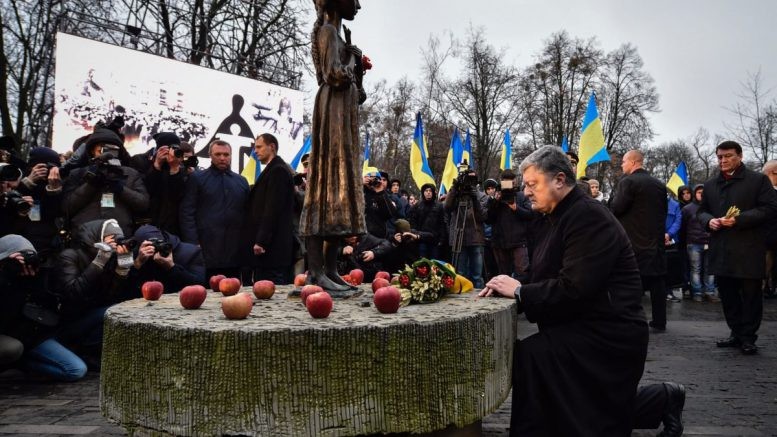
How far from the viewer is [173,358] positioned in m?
2.39

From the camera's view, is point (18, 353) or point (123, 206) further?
point (123, 206)

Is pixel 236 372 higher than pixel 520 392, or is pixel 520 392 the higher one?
pixel 236 372

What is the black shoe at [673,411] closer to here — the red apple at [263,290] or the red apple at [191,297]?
the red apple at [263,290]

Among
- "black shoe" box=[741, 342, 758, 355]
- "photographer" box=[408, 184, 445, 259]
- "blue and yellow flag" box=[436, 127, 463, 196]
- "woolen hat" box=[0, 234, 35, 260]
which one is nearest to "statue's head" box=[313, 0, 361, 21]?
"woolen hat" box=[0, 234, 35, 260]

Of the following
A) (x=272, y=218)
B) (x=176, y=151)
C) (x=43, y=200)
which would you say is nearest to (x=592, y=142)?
(x=272, y=218)

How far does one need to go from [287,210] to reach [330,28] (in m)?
2.45

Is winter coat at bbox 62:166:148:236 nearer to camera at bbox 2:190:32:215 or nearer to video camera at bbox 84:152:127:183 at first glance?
video camera at bbox 84:152:127:183

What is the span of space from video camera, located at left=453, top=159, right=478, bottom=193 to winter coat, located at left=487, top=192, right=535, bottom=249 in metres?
0.78

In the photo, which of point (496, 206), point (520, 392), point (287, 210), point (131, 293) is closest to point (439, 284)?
point (520, 392)

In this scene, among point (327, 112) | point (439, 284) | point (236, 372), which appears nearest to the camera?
point (236, 372)

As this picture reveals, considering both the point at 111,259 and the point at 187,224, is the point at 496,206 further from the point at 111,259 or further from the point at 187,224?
the point at 111,259

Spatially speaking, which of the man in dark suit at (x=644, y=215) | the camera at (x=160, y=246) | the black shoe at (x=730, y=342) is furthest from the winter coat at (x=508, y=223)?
the camera at (x=160, y=246)

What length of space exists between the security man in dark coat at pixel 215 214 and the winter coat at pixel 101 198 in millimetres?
457

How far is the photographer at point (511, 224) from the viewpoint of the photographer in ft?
28.6
